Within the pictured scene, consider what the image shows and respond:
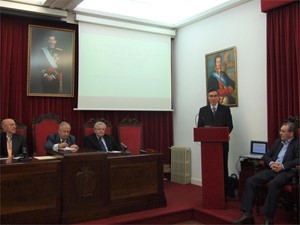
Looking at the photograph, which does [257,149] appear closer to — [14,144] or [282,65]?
[282,65]

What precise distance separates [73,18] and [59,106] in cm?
142

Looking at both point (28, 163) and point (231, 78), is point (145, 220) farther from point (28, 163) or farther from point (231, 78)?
point (231, 78)

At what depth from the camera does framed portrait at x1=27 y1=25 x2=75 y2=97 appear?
464 cm

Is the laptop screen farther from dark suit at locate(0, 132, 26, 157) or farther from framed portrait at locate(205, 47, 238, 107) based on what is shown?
dark suit at locate(0, 132, 26, 157)

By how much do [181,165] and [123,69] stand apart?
197cm

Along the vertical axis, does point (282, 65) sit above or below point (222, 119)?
above

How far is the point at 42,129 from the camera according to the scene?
4480 millimetres

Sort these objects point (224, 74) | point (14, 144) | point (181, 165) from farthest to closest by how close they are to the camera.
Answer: point (181, 165) < point (224, 74) < point (14, 144)

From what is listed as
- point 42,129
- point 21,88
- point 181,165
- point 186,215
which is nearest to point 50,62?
point 21,88

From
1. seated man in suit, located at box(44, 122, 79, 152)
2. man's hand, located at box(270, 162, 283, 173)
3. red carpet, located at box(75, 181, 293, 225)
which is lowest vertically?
red carpet, located at box(75, 181, 293, 225)

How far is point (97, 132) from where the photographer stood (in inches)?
169

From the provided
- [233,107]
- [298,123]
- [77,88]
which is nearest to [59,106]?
[77,88]

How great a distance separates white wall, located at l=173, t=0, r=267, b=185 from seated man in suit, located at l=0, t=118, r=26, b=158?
294 cm

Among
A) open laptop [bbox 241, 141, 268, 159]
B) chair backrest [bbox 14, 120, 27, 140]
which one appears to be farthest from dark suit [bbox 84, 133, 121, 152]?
open laptop [bbox 241, 141, 268, 159]
